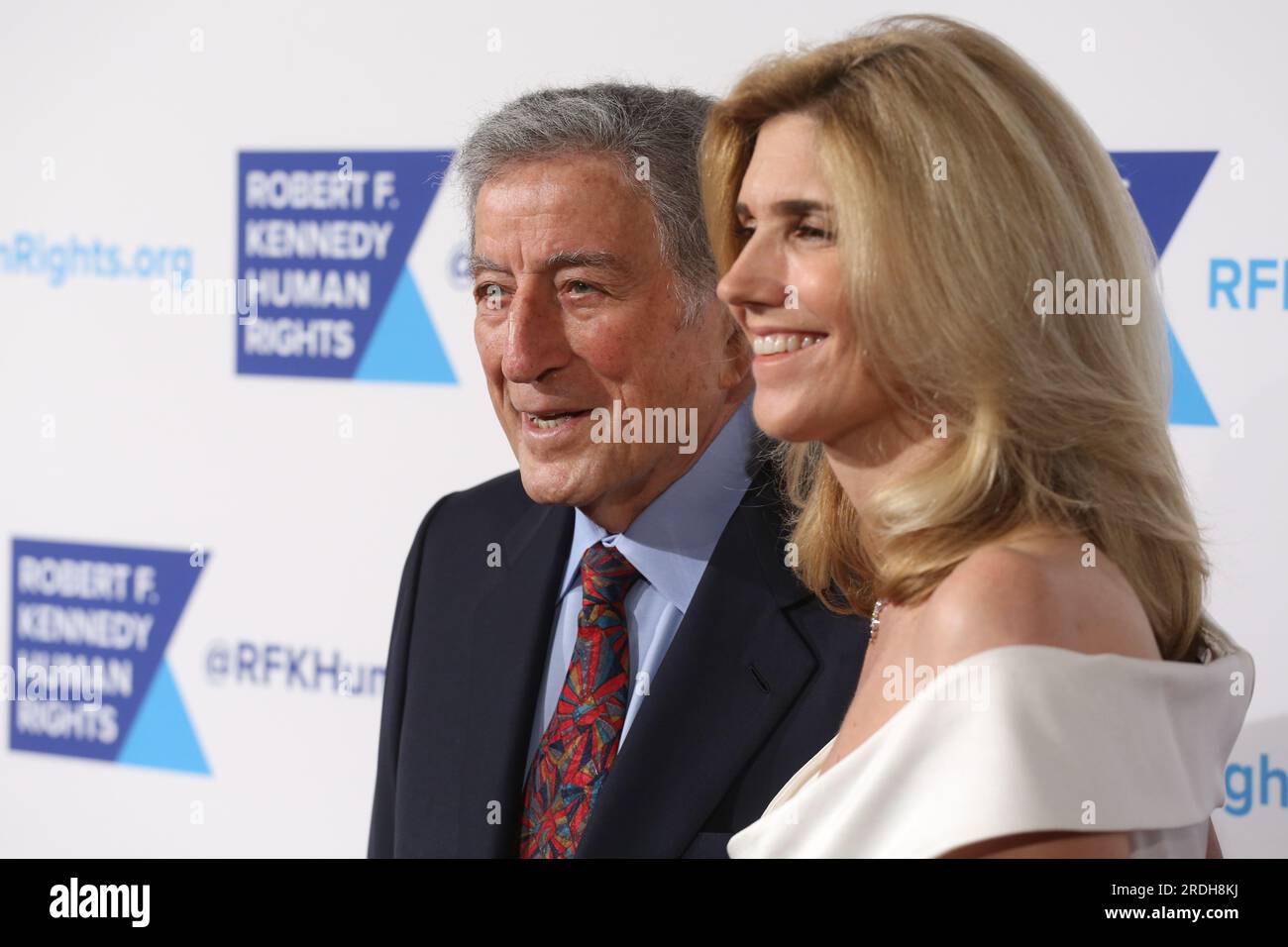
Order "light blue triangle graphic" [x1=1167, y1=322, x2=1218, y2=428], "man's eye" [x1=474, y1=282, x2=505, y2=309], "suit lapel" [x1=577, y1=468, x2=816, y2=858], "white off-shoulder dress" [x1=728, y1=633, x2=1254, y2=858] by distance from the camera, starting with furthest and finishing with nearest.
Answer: "light blue triangle graphic" [x1=1167, y1=322, x2=1218, y2=428] → "man's eye" [x1=474, y1=282, x2=505, y2=309] → "suit lapel" [x1=577, y1=468, x2=816, y2=858] → "white off-shoulder dress" [x1=728, y1=633, x2=1254, y2=858]

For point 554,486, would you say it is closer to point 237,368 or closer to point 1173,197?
point 1173,197

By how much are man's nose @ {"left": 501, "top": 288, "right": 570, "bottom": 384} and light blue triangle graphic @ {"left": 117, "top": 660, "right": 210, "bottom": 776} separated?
2.16m

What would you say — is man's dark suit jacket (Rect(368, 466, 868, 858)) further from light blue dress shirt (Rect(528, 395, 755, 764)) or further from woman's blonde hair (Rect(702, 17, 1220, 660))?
woman's blonde hair (Rect(702, 17, 1220, 660))

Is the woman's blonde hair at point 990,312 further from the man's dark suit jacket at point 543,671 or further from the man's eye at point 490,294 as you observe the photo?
the man's eye at point 490,294

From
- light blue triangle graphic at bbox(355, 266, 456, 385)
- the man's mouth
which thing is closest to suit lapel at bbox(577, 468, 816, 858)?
the man's mouth

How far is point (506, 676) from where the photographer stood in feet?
7.12

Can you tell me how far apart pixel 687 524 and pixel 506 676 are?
380 mm

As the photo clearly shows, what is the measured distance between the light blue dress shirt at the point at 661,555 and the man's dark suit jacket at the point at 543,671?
28 millimetres

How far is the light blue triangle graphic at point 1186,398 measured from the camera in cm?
271

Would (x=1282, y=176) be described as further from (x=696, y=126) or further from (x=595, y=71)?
(x=595, y=71)

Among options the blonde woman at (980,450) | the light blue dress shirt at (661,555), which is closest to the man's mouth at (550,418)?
the light blue dress shirt at (661,555)

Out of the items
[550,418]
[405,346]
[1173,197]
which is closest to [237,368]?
[405,346]

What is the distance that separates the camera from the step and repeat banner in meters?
3.42
